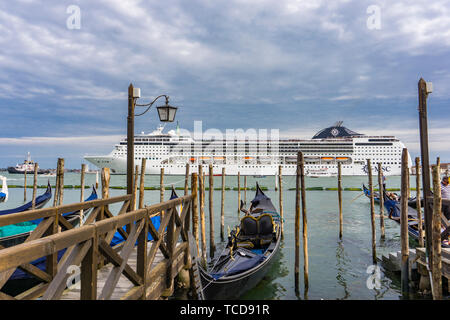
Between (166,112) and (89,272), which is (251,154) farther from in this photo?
(89,272)

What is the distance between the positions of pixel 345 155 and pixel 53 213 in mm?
55685

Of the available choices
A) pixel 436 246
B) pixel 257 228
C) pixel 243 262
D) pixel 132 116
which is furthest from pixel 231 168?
pixel 436 246

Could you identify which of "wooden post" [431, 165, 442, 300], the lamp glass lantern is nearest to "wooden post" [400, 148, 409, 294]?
"wooden post" [431, 165, 442, 300]

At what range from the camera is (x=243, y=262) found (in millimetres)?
5695

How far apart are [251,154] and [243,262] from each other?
46.0m

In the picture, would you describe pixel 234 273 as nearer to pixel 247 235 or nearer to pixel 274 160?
pixel 247 235

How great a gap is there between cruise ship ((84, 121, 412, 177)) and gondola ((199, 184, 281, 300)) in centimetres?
4227

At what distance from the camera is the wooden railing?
1.60m

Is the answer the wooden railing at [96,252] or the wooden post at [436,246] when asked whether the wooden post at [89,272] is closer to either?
the wooden railing at [96,252]

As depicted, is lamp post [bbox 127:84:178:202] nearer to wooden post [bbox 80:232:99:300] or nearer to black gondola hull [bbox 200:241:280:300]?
black gondola hull [bbox 200:241:280:300]

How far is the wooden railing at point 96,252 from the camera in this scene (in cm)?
160

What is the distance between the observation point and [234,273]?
5172mm

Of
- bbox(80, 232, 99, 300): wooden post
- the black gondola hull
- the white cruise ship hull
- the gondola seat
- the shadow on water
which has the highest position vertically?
the white cruise ship hull

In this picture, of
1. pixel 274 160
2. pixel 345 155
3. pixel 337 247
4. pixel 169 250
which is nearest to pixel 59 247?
pixel 169 250
